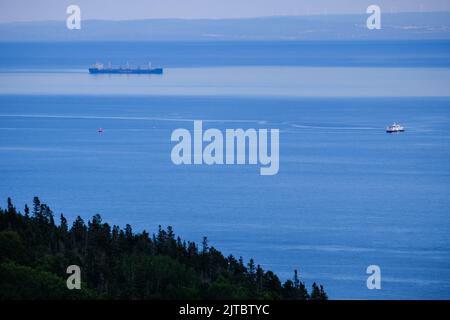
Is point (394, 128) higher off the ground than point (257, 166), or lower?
higher

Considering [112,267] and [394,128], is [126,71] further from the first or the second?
[112,267]

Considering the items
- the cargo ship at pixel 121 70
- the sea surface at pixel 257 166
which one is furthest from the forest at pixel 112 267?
the cargo ship at pixel 121 70

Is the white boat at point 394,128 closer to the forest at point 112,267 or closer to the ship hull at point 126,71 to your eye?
the ship hull at point 126,71

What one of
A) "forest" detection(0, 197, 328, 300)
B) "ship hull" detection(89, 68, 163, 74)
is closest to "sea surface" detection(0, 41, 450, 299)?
"ship hull" detection(89, 68, 163, 74)

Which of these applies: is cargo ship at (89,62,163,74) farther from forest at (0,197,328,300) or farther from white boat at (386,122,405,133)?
white boat at (386,122,405,133)

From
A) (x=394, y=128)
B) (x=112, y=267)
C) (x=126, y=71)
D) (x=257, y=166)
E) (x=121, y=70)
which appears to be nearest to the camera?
(x=112, y=267)

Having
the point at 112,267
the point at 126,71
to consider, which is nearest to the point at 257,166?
the point at 112,267

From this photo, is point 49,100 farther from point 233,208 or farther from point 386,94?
point 386,94
